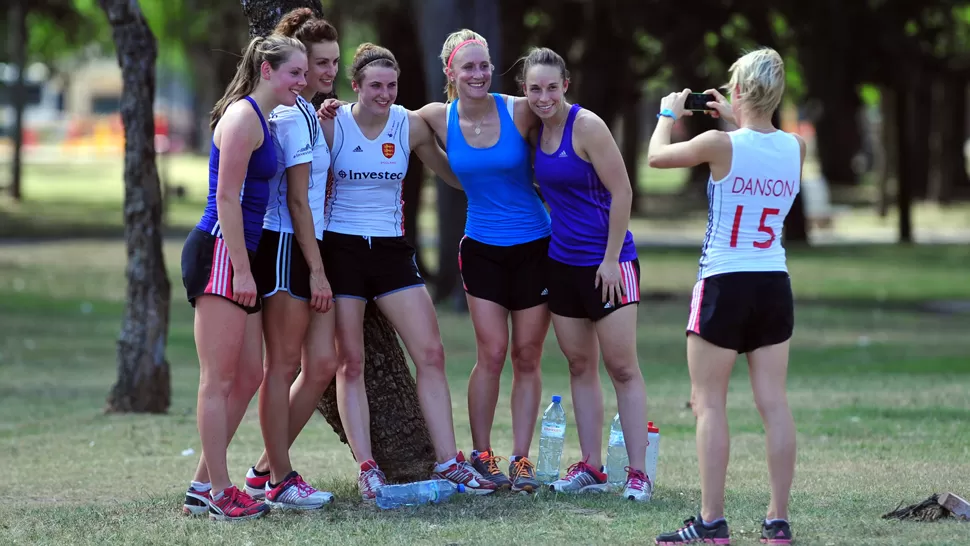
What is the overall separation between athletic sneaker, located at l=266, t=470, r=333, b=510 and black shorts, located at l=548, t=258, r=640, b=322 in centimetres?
144

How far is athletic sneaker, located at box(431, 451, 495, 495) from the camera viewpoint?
690cm

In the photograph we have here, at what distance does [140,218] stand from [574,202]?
4.79 metres

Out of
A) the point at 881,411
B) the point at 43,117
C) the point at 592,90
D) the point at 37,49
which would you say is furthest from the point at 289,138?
the point at 43,117

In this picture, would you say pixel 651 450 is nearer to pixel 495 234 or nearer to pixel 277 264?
pixel 495 234

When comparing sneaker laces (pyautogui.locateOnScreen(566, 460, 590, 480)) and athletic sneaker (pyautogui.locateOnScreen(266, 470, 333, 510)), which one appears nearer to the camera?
athletic sneaker (pyautogui.locateOnScreen(266, 470, 333, 510))

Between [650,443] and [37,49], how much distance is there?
152 feet

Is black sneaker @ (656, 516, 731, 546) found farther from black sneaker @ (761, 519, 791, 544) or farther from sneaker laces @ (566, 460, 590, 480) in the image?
sneaker laces @ (566, 460, 590, 480)

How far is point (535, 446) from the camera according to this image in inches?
375

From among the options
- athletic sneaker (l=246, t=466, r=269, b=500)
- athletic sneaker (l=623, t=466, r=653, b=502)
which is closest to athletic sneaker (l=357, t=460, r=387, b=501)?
athletic sneaker (l=246, t=466, r=269, b=500)

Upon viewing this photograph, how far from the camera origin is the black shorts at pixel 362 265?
6758mm

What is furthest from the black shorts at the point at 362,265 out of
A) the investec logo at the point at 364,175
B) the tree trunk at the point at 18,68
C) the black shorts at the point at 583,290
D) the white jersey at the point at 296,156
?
the tree trunk at the point at 18,68

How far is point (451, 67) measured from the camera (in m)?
6.88

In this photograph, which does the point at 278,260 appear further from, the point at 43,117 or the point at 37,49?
the point at 43,117

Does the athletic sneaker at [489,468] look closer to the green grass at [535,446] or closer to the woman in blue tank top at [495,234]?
the woman in blue tank top at [495,234]
